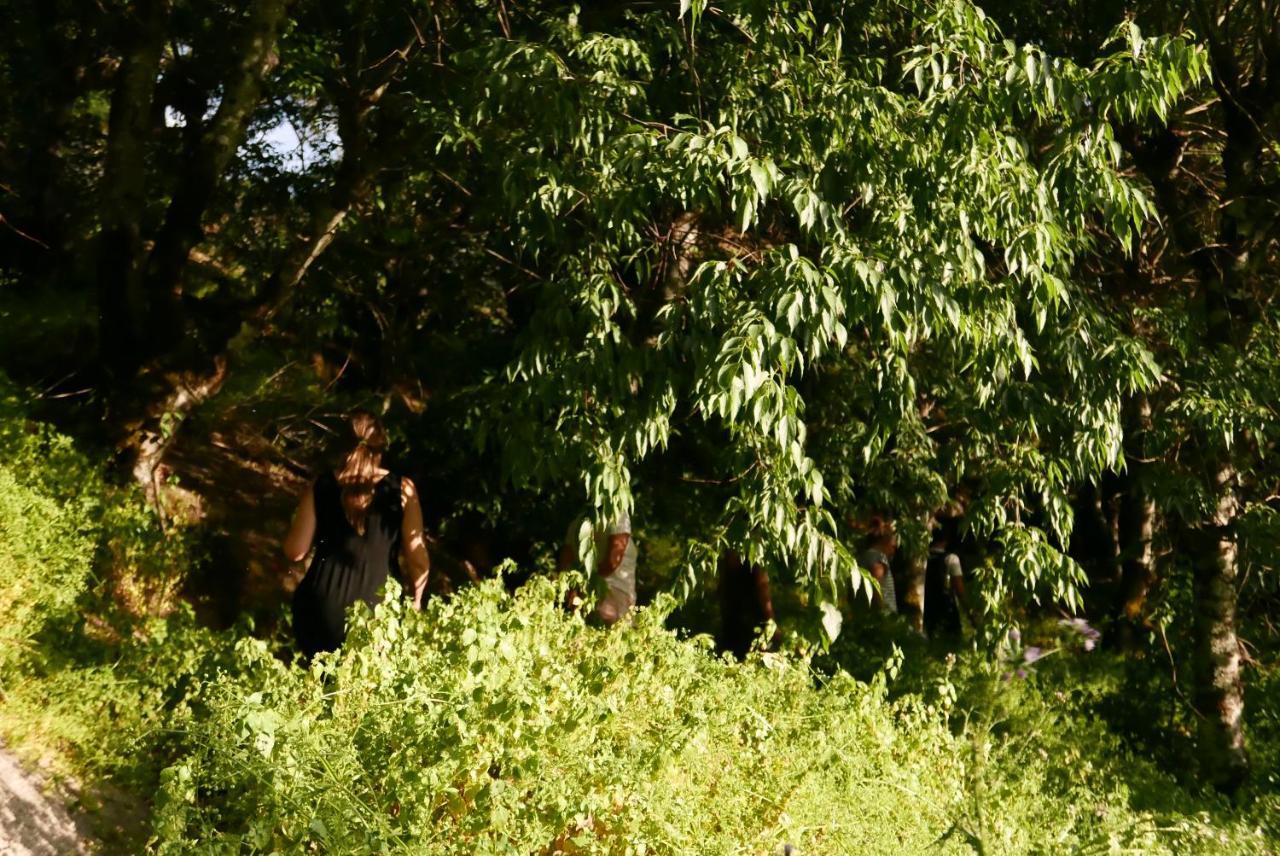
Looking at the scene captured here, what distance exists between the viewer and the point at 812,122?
5523 millimetres

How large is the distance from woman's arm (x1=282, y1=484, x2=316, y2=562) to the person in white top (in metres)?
1.46

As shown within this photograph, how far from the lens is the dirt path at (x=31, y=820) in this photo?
12.6 ft

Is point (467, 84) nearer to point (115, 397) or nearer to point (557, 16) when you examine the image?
point (557, 16)

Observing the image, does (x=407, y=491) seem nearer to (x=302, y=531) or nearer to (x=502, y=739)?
(x=302, y=531)

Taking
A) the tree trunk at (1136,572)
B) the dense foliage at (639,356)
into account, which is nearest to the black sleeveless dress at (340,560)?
the dense foliage at (639,356)

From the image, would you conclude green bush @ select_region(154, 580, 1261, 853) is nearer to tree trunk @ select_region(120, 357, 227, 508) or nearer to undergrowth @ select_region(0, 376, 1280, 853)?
undergrowth @ select_region(0, 376, 1280, 853)

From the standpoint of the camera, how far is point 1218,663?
8.45 metres

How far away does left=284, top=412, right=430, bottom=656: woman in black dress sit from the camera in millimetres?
5070

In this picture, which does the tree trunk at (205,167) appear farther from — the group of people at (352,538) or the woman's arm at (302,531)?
the woman's arm at (302,531)

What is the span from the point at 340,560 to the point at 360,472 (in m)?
0.39

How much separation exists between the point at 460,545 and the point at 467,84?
209 inches

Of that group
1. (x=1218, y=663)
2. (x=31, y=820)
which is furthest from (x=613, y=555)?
(x=1218, y=663)

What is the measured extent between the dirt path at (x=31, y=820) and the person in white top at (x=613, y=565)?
270 centimetres

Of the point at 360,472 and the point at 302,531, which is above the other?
the point at 360,472
